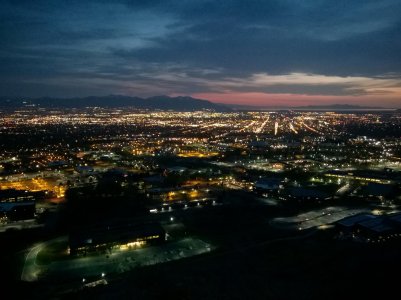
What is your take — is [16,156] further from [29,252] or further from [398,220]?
[398,220]

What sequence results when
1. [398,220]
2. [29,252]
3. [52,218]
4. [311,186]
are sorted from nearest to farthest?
[29,252]
[398,220]
[52,218]
[311,186]

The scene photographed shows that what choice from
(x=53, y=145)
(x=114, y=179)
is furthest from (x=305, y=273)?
(x=53, y=145)

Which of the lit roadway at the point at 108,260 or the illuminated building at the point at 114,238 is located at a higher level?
the illuminated building at the point at 114,238

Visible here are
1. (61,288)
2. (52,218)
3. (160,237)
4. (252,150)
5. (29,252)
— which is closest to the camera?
(61,288)

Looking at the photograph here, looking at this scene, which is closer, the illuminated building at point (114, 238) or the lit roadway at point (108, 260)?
the lit roadway at point (108, 260)

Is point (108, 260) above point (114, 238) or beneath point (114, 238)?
beneath

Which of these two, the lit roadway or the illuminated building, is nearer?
the lit roadway

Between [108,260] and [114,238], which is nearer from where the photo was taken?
[108,260]

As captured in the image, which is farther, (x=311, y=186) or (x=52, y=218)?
(x=311, y=186)

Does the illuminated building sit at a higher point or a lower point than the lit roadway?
higher
